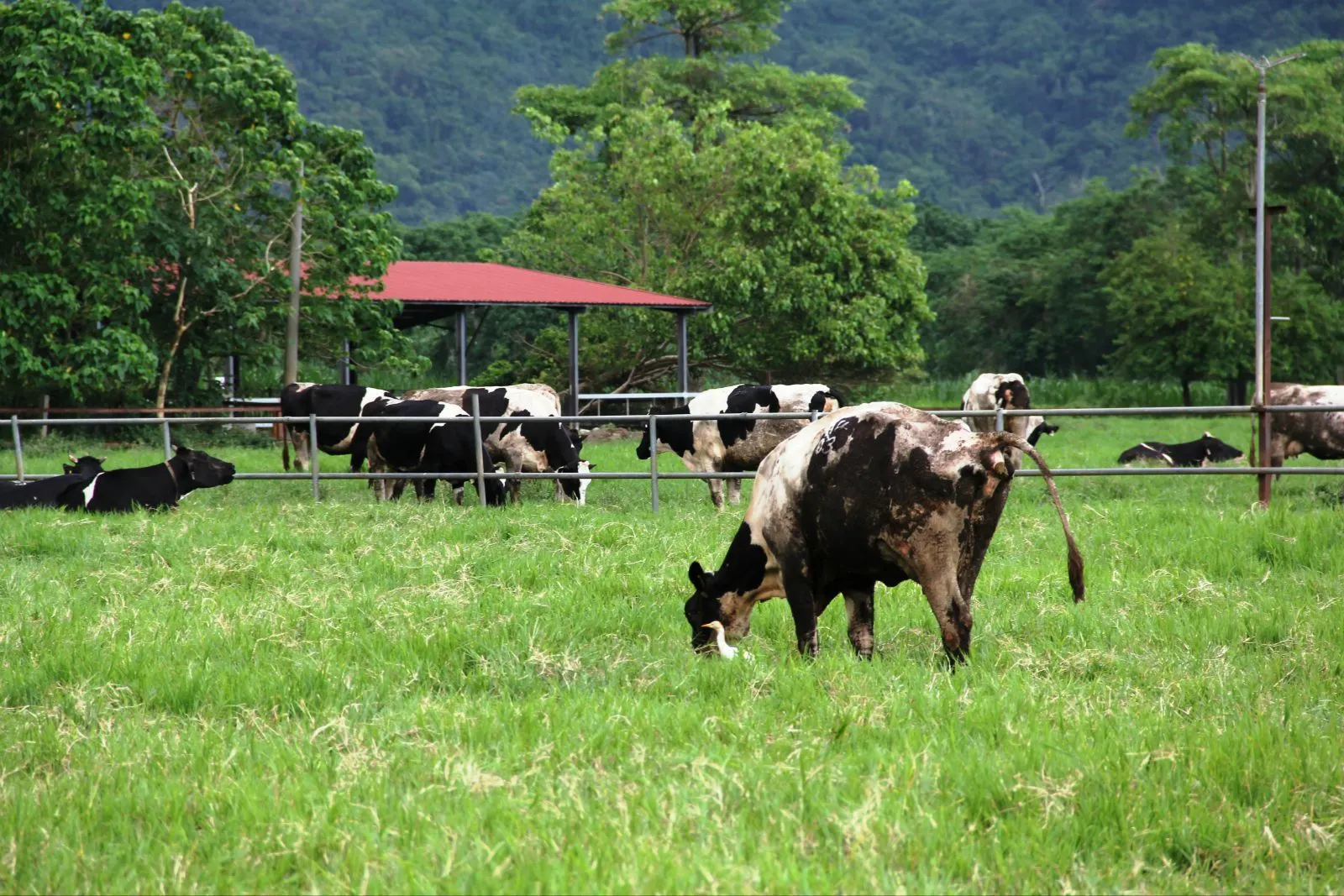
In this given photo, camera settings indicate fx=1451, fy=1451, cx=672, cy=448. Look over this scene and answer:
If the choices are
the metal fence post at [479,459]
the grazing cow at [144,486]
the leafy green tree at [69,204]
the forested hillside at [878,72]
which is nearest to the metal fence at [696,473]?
the metal fence post at [479,459]

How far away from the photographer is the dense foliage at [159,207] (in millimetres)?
23625

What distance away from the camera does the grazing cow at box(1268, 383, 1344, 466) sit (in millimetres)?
15336

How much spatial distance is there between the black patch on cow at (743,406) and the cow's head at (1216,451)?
7124mm

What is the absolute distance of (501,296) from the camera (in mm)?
28766

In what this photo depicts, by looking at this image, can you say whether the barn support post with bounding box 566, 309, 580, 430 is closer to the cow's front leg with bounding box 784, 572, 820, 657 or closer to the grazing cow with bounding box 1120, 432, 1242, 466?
the grazing cow with bounding box 1120, 432, 1242, 466

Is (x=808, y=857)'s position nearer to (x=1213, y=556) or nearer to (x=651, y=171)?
(x=1213, y=556)

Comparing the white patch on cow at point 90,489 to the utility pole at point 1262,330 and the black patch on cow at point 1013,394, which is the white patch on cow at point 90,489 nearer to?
the utility pole at point 1262,330

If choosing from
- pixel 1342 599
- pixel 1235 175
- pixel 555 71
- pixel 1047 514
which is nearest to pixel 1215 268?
pixel 1235 175

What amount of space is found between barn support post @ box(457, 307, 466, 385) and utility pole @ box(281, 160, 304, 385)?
3.01 m

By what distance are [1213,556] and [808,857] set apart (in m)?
6.20

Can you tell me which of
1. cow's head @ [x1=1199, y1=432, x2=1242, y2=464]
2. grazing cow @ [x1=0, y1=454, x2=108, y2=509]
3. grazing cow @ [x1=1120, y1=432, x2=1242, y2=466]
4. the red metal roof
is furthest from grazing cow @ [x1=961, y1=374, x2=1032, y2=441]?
grazing cow @ [x1=0, y1=454, x2=108, y2=509]

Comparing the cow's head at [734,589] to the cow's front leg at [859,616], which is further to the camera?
the cow's head at [734,589]

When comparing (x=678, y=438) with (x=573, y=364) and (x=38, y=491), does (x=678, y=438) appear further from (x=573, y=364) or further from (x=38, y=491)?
(x=573, y=364)

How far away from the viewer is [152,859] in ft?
13.4
